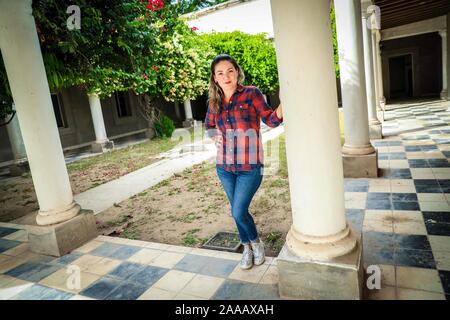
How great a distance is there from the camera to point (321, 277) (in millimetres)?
2391

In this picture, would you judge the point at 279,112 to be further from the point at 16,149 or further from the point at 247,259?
the point at 16,149

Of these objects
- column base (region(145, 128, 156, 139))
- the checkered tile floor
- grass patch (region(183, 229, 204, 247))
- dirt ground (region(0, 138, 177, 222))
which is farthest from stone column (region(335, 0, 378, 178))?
column base (region(145, 128, 156, 139))

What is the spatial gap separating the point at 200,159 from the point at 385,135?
4.95 metres

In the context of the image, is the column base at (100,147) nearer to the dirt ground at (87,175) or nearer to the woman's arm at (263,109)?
the dirt ground at (87,175)

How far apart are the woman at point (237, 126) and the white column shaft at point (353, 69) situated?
297 cm

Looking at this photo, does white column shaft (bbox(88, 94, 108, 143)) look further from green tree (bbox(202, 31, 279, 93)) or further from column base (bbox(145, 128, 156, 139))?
green tree (bbox(202, 31, 279, 93))

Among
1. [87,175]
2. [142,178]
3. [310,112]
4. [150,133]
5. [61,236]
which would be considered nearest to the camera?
[310,112]

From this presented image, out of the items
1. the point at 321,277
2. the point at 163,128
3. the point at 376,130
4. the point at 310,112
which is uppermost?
the point at 310,112

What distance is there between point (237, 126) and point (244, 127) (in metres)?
0.06

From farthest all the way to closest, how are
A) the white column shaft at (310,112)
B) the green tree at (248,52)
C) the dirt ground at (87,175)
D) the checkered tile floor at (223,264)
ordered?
the green tree at (248,52) < the dirt ground at (87,175) < the checkered tile floor at (223,264) < the white column shaft at (310,112)

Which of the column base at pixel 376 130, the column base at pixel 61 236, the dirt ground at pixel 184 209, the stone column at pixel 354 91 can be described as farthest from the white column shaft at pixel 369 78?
the column base at pixel 61 236

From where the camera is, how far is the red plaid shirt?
Answer: 2734mm

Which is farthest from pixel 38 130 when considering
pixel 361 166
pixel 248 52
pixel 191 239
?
pixel 248 52

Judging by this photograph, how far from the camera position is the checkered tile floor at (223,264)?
2697 mm
